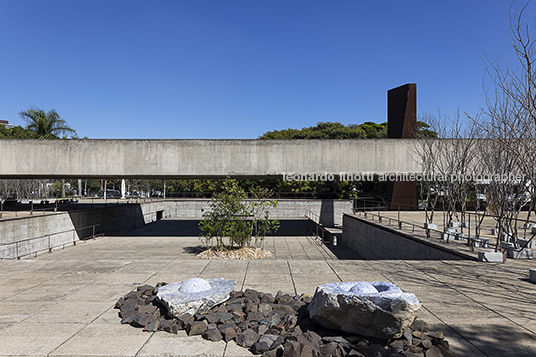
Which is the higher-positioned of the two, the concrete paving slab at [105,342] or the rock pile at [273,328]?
the rock pile at [273,328]

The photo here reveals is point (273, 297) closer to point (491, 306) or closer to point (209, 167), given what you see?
point (491, 306)

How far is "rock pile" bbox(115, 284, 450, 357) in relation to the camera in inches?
172

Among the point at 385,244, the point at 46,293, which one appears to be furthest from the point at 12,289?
the point at 385,244

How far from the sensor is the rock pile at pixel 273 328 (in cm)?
437

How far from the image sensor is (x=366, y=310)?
4449mm

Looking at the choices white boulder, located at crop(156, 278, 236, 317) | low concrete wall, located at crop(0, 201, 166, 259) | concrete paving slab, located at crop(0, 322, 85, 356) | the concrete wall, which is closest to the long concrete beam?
low concrete wall, located at crop(0, 201, 166, 259)

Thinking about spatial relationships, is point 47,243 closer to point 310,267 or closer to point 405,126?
point 310,267

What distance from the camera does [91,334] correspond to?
501cm

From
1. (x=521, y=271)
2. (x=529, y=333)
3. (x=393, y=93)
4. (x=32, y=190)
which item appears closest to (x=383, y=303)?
(x=529, y=333)

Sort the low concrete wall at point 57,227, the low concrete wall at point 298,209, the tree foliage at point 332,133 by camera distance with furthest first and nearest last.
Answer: the tree foliage at point 332,133 < the low concrete wall at point 298,209 < the low concrete wall at point 57,227

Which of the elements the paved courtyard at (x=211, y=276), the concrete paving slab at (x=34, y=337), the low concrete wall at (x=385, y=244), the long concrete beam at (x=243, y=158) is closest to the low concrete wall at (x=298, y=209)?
the low concrete wall at (x=385, y=244)

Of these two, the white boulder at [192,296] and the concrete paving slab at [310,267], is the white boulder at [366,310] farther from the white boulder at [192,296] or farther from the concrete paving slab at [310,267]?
the concrete paving slab at [310,267]

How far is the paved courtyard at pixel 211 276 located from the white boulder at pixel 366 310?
940 mm

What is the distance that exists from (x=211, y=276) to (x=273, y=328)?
3.52m
